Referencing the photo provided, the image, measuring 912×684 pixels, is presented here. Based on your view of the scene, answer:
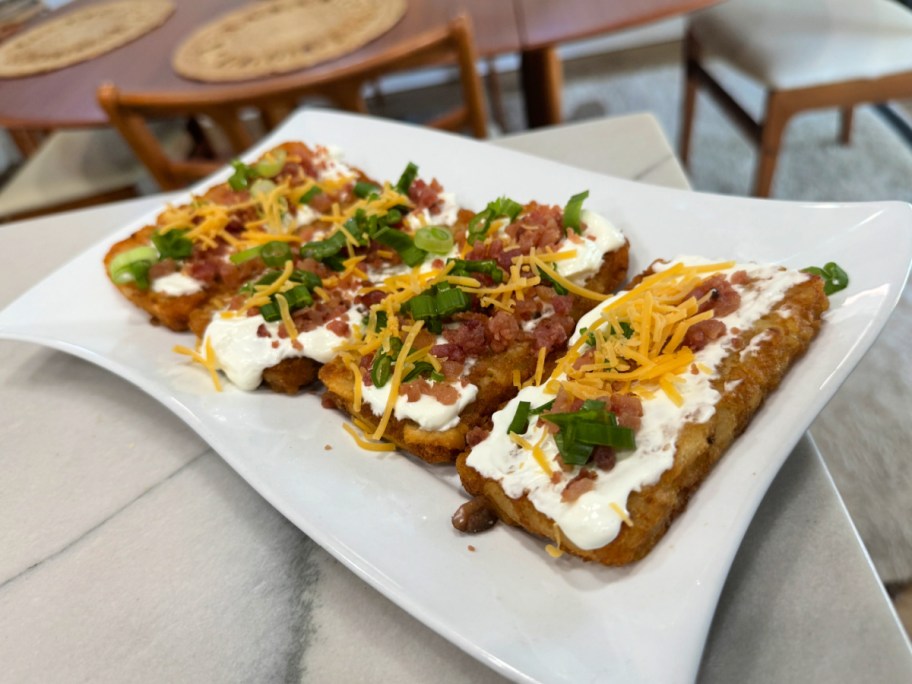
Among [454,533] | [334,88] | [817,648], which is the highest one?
[334,88]

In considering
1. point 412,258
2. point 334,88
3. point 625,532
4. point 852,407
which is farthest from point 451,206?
point 852,407

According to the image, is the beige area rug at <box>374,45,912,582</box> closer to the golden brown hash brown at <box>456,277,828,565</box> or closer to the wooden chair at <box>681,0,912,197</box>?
the wooden chair at <box>681,0,912,197</box>

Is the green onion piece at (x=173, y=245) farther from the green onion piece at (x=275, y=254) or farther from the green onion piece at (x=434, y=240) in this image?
the green onion piece at (x=434, y=240)

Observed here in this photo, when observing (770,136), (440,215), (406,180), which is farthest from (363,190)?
(770,136)

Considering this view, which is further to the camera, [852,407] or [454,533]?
[852,407]

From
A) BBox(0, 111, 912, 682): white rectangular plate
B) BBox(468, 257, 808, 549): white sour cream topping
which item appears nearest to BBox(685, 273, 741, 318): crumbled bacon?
BBox(468, 257, 808, 549): white sour cream topping

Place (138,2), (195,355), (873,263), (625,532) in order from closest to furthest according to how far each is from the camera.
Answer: (625,532), (873,263), (195,355), (138,2)

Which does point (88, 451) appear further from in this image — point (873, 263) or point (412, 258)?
point (873, 263)
